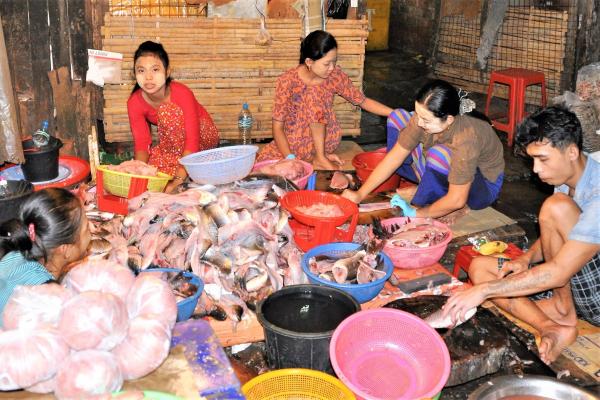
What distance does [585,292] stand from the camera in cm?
313

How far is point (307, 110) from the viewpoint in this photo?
534cm

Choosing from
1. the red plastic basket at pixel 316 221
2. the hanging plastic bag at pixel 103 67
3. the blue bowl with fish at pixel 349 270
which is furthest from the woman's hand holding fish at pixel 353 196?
the hanging plastic bag at pixel 103 67

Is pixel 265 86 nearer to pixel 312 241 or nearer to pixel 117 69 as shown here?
pixel 117 69

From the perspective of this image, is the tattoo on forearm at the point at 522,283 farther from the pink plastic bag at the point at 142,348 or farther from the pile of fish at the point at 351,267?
the pink plastic bag at the point at 142,348

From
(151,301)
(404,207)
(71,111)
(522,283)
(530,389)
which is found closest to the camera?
(151,301)

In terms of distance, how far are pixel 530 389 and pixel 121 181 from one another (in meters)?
2.55

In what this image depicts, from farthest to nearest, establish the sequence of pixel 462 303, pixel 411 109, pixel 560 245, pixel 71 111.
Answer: pixel 411 109 < pixel 71 111 < pixel 560 245 < pixel 462 303

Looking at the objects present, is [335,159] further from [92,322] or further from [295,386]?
[92,322]

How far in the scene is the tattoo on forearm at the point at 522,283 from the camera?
2922mm

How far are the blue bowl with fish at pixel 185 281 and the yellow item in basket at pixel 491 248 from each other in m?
1.76

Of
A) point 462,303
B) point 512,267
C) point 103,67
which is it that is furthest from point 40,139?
point 512,267

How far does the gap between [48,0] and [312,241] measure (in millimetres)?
3096

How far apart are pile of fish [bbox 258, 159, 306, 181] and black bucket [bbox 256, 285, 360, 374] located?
57.8 inches

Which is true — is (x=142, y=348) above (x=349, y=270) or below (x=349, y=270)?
above
